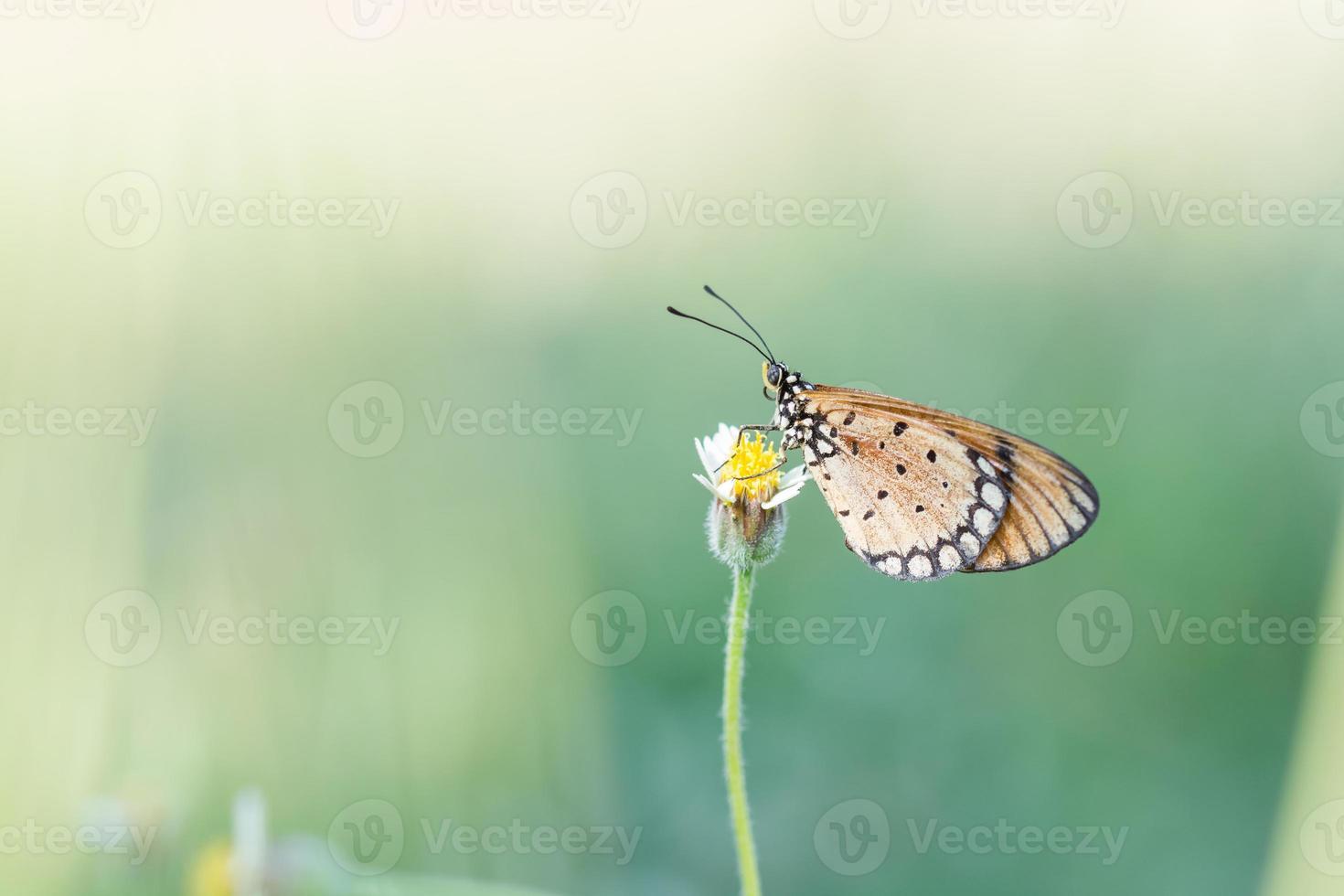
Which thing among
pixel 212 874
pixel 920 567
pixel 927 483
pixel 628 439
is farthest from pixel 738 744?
pixel 628 439

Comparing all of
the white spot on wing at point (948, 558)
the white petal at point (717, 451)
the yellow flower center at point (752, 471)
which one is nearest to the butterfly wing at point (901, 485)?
the white spot on wing at point (948, 558)

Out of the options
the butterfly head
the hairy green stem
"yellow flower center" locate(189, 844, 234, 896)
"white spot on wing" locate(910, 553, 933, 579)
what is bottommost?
"yellow flower center" locate(189, 844, 234, 896)

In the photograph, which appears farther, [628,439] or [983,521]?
[628,439]

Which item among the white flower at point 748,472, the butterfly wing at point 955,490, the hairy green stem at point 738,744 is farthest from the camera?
the white flower at point 748,472

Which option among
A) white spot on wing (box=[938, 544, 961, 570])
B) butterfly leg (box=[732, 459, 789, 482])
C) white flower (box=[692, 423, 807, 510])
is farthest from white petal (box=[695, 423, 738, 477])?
white spot on wing (box=[938, 544, 961, 570])

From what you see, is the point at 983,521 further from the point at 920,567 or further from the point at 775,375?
the point at 775,375

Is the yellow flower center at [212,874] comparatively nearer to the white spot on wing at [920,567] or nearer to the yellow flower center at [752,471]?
the yellow flower center at [752,471]

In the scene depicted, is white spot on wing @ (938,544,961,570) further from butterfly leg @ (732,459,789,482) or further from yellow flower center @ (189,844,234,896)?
yellow flower center @ (189,844,234,896)

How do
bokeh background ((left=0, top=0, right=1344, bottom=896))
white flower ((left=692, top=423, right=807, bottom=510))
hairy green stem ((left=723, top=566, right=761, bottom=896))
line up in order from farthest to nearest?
bokeh background ((left=0, top=0, right=1344, bottom=896)) < white flower ((left=692, top=423, right=807, bottom=510)) < hairy green stem ((left=723, top=566, right=761, bottom=896))
